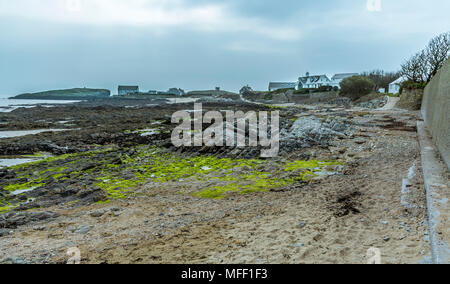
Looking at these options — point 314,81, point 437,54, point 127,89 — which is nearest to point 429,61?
point 437,54

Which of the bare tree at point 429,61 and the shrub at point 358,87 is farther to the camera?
the shrub at point 358,87

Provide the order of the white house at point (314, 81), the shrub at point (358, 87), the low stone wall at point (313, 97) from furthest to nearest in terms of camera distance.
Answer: the white house at point (314, 81) → the low stone wall at point (313, 97) → the shrub at point (358, 87)

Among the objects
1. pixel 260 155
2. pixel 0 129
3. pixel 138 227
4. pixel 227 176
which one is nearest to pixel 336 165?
pixel 260 155

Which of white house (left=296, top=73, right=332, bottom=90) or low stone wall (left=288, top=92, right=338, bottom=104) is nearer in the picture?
low stone wall (left=288, top=92, right=338, bottom=104)

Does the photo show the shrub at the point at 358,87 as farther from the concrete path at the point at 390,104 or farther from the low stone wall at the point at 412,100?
the low stone wall at the point at 412,100

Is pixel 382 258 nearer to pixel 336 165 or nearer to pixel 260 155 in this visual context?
pixel 336 165

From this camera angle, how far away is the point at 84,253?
4.21 metres

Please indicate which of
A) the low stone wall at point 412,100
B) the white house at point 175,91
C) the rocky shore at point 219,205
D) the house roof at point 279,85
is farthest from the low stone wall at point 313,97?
the white house at point 175,91

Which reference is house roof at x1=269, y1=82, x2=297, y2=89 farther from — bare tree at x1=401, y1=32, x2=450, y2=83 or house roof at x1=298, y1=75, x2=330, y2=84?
bare tree at x1=401, y1=32, x2=450, y2=83

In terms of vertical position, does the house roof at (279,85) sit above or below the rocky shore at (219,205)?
above

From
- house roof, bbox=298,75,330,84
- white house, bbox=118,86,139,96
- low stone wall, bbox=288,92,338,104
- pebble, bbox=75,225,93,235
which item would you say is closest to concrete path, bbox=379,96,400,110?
low stone wall, bbox=288,92,338,104

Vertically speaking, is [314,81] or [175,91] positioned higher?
[175,91]

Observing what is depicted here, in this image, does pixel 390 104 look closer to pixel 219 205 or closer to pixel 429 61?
pixel 429 61

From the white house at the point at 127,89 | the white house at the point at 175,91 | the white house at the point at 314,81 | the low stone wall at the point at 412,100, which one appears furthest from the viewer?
the white house at the point at 175,91
